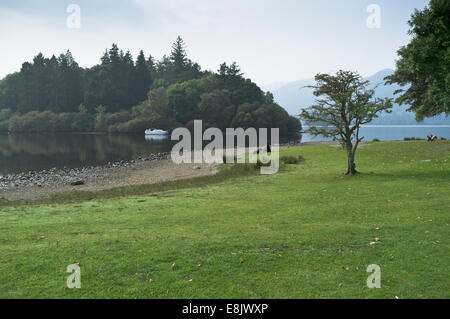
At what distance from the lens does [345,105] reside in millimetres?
22703

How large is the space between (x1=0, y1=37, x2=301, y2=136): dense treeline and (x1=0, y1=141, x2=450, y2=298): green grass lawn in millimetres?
92936

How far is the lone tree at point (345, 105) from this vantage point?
22.1 metres

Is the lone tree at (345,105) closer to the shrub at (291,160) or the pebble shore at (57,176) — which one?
the shrub at (291,160)

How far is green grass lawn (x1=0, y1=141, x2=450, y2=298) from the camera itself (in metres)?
7.40

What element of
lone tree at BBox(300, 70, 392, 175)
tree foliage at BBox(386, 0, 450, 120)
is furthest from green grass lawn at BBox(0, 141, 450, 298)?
tree foliage at BBox(386, 0, 450, 120)

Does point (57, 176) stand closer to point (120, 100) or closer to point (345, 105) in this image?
point (345, 105)

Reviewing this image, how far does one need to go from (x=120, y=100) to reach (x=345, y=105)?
119m

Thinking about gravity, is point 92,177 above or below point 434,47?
below

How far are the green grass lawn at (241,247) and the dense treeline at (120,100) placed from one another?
305 feet

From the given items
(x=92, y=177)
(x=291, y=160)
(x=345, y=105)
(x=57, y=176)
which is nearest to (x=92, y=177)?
(x=92, y=177)

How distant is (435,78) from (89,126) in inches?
4698

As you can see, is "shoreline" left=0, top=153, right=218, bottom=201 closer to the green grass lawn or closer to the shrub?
the shrub

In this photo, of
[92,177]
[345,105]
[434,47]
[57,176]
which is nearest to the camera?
[434,47]
